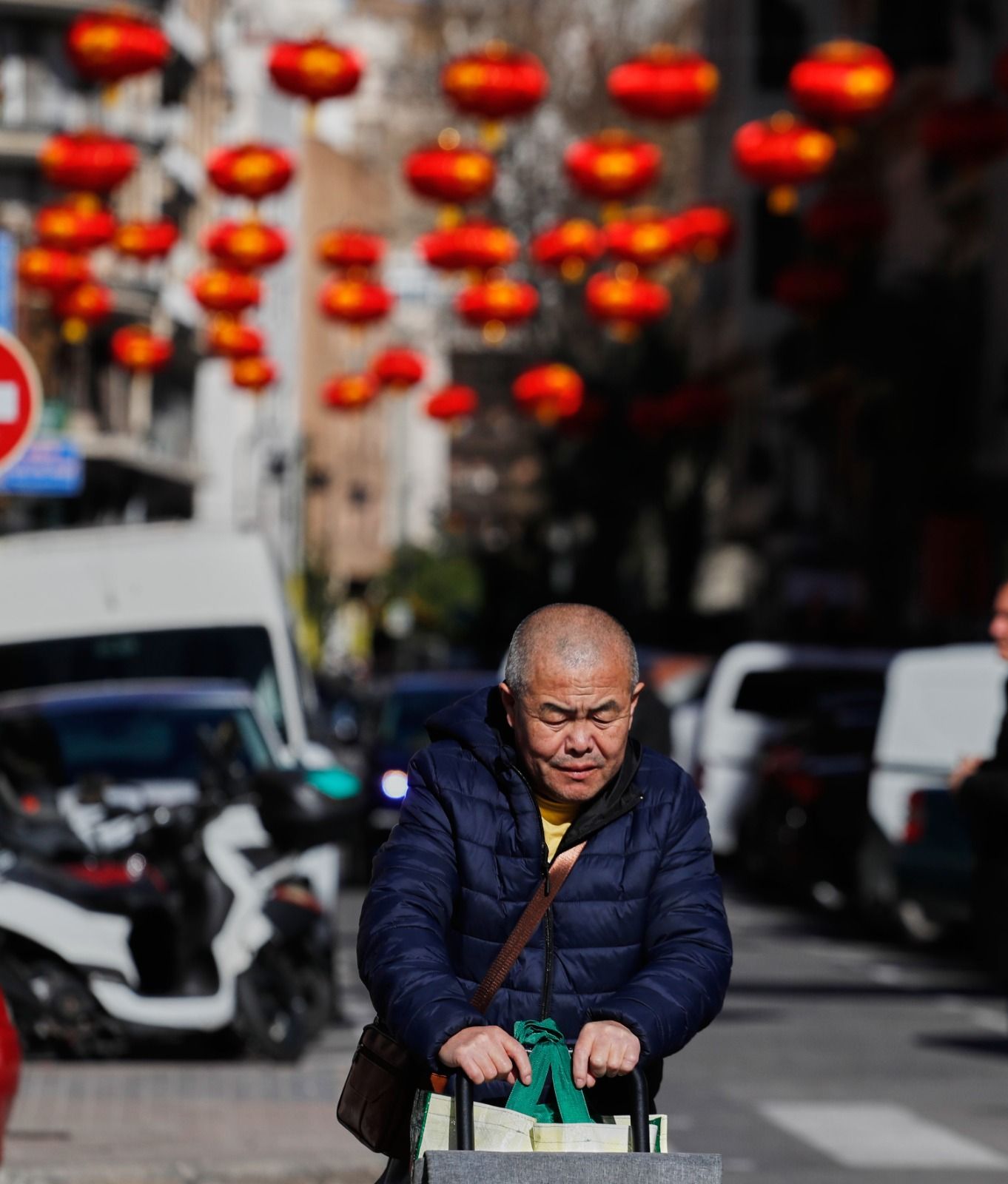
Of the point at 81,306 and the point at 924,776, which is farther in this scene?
the point at 81,306

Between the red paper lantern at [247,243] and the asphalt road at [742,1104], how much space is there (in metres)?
14.2

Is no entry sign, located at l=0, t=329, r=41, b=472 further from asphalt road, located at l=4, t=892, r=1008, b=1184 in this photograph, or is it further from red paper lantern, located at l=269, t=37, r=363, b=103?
red paper lantern, located at l=269, t=37, r=363, b=103

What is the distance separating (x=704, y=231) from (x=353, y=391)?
7.96 meters

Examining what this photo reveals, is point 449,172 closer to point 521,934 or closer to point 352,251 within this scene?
point 352,251

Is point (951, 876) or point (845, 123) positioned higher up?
point (845, 123)

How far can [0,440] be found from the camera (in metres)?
12.0

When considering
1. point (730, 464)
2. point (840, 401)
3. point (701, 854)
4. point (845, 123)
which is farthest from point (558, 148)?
point (701, 854)

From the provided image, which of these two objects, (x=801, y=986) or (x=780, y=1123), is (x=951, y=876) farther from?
(x=780, y=1123)

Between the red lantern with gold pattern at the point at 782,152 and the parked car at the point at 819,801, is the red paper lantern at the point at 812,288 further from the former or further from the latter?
the parked car at the point at 819,801

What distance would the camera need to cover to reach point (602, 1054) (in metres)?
4.36

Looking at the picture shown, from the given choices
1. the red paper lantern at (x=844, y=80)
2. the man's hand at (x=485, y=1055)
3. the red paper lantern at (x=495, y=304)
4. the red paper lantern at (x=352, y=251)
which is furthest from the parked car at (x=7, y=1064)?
the red paper lantern at (x=352, y=251)

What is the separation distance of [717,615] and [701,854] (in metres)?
49.7

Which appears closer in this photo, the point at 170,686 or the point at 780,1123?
the point at 780,1123

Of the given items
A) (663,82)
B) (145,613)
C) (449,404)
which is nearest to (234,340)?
(449,404)
